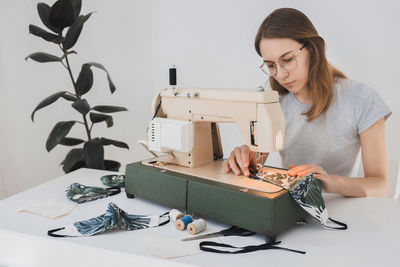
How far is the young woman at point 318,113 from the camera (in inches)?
57.3

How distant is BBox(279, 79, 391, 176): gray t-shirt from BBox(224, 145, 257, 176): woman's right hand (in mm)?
541

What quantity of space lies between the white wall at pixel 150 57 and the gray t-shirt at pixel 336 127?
21.5 inches

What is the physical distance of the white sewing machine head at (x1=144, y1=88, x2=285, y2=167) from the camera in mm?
1184

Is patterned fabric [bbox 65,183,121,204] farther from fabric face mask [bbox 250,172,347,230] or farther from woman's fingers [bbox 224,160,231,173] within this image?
fabric face mask [bbox 250,172,347,230]

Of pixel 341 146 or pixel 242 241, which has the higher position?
pixel 341 146

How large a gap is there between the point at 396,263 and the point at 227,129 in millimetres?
1806

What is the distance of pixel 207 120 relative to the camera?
1.35 metres

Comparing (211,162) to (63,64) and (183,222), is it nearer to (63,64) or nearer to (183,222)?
(183,222)

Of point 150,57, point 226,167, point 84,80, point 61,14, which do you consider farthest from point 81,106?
point 226,167

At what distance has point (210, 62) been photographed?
8.76 ft

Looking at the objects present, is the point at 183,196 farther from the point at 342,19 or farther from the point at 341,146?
the point at 342,19

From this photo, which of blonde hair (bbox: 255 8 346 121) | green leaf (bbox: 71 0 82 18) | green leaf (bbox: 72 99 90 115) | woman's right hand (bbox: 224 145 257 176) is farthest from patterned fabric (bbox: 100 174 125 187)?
green leaf (bbox: 71 0 82 18)

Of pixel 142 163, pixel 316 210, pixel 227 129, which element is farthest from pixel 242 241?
pixel 227 129

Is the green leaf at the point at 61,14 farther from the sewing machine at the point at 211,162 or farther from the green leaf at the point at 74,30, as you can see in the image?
the sewing machine at the point at 211,162
